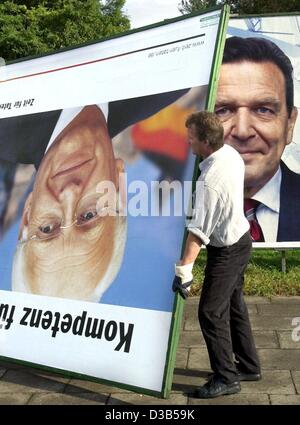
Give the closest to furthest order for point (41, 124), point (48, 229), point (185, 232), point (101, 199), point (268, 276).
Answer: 1. point (185, 232)
2. point (101, 199)
3. point (48, 229)
4. point (41, 124)
5. point (268, 276)

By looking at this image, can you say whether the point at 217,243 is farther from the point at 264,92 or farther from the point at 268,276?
the point at 264,92

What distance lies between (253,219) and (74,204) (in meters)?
3.25

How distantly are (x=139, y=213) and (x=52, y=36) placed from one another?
2609 centimetres

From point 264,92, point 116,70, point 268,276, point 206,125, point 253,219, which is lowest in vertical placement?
point 268,276

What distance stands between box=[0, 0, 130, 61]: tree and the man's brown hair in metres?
24.2

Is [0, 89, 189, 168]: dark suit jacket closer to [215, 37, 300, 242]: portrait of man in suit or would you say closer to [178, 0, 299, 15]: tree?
[215, 37, 300, 242]: portrait of man in suit

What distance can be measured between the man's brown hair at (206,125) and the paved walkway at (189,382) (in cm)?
166

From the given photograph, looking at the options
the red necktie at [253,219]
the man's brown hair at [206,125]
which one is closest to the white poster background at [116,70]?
the man's brown hair at [206,125]

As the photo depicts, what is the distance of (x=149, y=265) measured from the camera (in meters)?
3.72

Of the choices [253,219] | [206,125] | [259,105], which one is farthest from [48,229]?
[259,105]

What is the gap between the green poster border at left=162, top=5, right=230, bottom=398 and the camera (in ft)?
11.4

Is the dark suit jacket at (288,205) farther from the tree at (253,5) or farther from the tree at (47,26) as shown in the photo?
the tree at (47,26)

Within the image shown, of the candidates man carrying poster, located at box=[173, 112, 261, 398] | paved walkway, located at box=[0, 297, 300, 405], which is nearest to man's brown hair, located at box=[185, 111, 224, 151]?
man carrying poster, located at box=[173, 112, 261, 398]

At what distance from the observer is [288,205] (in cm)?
691
